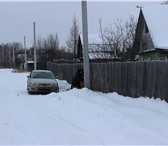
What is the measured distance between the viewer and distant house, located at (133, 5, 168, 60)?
1334 inches

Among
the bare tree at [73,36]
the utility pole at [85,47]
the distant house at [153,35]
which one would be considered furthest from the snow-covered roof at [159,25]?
the bare tree at [73,36]

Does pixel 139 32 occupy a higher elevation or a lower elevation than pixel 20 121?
higher

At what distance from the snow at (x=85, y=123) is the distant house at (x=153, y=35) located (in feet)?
58.9

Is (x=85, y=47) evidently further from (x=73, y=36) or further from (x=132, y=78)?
(x=73, y=36)

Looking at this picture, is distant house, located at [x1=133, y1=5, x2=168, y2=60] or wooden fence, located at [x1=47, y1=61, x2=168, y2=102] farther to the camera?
distant house, located at [x1=133, y1=5, x2=168, y2=60]

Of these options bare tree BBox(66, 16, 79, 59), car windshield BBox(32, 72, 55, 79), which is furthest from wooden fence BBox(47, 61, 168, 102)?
bare tree BBox(66, 16, 79, 59)

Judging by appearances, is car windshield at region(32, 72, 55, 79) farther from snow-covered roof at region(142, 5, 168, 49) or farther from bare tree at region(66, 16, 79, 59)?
bare tree at region(66, 16, 79, 59)

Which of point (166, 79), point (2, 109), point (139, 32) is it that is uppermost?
point (139, 32)

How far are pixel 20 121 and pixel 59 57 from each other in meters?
54.6

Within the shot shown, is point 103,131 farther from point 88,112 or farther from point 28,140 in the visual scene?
point 88,112

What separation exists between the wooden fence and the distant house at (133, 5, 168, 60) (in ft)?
35.2

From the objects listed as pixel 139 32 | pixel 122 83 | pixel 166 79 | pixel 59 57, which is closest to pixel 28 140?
pixel 166 79

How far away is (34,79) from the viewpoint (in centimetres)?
2373

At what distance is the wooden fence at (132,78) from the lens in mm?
14162
